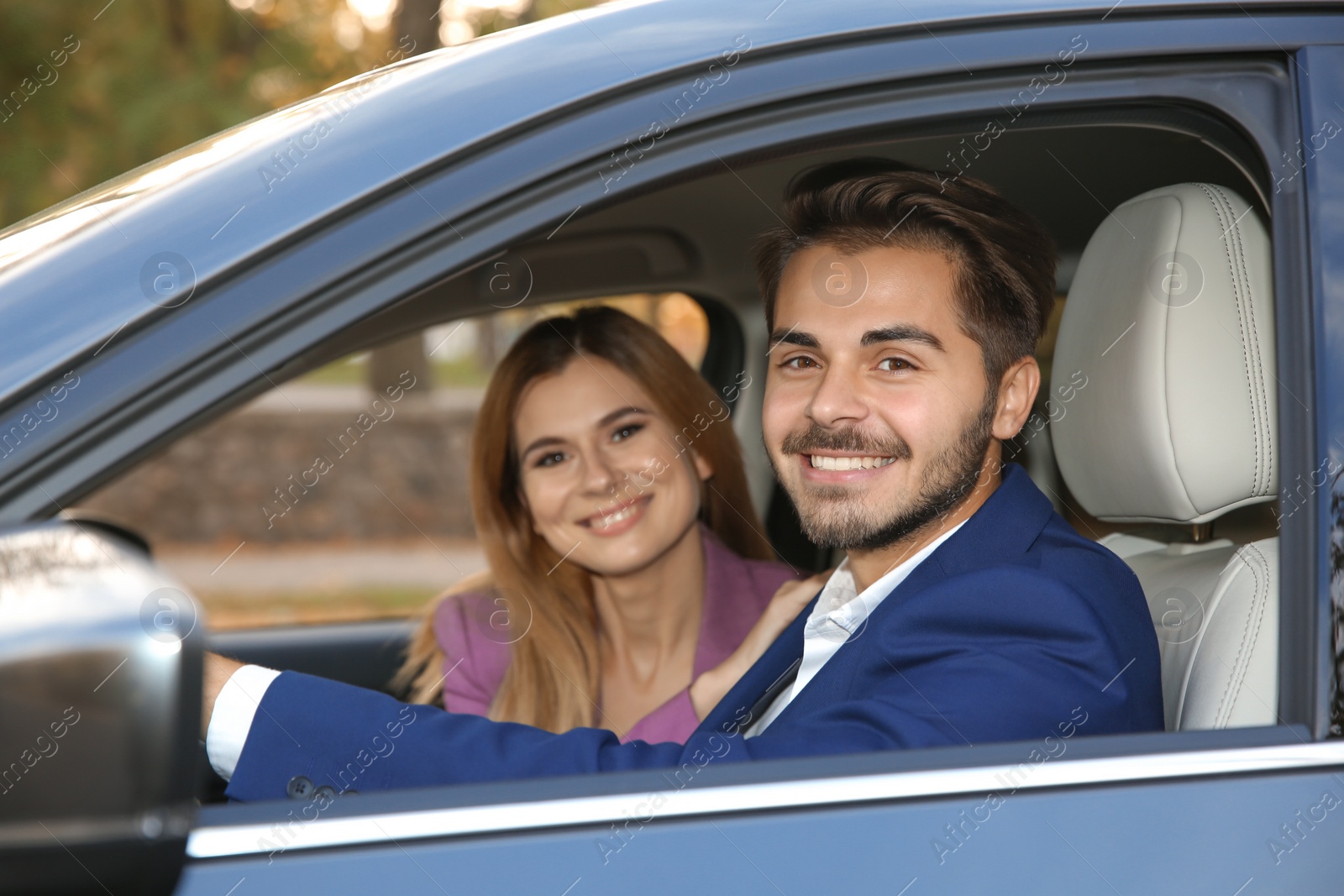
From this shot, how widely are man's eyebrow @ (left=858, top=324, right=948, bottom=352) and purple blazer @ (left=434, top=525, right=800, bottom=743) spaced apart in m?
1.18

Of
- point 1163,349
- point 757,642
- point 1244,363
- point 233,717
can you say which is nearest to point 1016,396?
point 1163,349

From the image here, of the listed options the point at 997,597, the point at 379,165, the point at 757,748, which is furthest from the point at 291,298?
the point at 997,597

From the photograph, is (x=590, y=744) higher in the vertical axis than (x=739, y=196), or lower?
lower

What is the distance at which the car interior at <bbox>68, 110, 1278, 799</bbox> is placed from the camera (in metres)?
1.51

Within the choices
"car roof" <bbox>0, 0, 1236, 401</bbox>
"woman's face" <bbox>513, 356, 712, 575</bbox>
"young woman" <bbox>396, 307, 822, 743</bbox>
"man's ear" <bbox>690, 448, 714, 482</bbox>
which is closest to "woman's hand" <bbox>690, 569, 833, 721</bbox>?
"young woman" <bbox>396, 307, 822, 743</bbox>

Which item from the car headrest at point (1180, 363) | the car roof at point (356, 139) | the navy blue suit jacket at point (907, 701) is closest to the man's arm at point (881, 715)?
the navy blue suit jacket at point (907, 701)

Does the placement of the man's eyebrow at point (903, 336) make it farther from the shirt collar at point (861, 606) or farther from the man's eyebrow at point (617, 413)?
the man's eyebrow at point (617, 413)

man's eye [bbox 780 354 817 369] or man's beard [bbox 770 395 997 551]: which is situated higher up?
man's eye [bbox 780 354 817 369]

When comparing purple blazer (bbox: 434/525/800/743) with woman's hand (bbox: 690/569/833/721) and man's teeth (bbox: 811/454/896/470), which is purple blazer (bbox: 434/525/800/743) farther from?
man's teeth (bbox: 811/454/896/470)

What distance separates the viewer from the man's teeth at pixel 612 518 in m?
2.80

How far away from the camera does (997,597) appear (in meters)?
1.49

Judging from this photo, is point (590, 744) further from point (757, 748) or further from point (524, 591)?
point (524, 591)

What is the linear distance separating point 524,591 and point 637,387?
572 mm

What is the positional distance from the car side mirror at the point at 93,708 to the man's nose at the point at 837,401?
1134 mm
